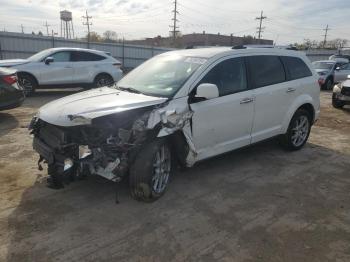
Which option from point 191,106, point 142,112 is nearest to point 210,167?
point 191,106

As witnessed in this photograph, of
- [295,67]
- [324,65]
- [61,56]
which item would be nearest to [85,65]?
[61,56]

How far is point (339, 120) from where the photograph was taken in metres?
9.88

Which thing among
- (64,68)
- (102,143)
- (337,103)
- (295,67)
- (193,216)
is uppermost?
(295,67)

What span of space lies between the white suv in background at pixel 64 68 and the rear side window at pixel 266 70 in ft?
28.7

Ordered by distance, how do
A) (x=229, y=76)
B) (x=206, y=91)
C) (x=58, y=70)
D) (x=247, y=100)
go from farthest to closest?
(x=58, y=70), (x=247, y=100), (x=229, y=76), (x=206, y=91)

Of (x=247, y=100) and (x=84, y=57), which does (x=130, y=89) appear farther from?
(x=84, y=57)

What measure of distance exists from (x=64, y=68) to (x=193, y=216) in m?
10.2

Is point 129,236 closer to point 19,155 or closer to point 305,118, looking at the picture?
point 19,155

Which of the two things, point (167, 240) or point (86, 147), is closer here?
point (167, 240)

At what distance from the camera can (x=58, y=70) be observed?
1254 cm

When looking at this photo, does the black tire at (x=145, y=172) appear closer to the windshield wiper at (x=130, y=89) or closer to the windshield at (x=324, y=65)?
the windshield wiper at (x=130, y=89)

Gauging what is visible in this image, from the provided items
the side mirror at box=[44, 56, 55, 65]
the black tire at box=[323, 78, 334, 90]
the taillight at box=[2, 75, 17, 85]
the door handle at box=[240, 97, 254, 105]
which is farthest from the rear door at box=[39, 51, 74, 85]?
the black tire at box=[323, 78, 334, 90]

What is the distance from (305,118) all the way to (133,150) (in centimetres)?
383

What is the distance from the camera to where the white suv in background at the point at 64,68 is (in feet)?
39.2
